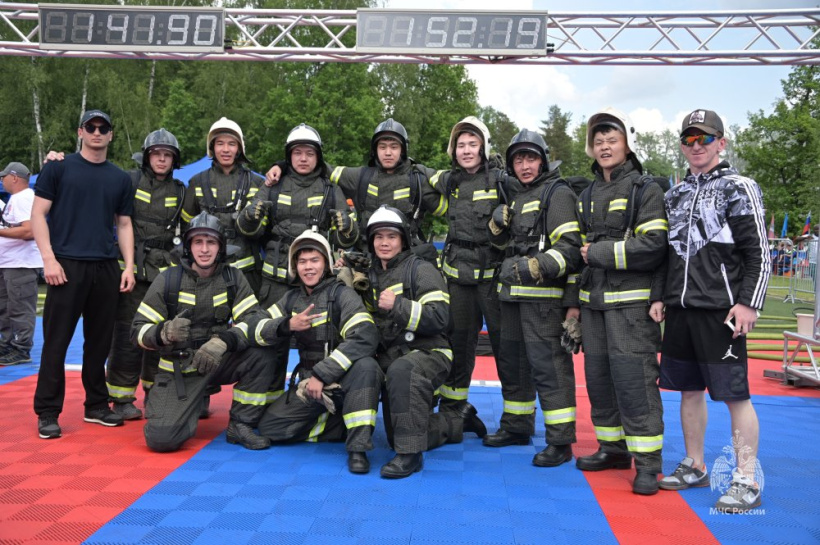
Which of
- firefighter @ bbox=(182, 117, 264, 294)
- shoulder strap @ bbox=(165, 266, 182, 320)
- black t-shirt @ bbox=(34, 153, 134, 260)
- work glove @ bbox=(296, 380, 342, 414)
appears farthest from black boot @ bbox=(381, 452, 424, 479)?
black t-shirt @ bbox=(34, 153, 134, 260)

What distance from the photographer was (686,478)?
419cm

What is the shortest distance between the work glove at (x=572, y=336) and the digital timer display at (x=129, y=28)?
549 cm

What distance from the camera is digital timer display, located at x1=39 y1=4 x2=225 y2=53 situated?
7.59 meters

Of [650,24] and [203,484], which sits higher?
[650,24]

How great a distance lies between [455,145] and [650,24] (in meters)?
3.82

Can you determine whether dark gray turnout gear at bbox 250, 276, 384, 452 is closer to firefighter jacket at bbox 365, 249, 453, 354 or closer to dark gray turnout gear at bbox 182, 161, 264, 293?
firefighter jacket at bbox 365, 249, 453, 354

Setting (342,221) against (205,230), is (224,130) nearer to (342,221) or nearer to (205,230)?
(205,230)

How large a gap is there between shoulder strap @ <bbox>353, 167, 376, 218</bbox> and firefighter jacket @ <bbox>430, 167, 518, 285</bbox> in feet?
2.62

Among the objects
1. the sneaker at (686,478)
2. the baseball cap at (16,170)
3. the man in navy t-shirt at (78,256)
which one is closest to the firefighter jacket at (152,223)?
the man in navy t-shirt at (78,256)

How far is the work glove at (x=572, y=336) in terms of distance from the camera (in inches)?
180

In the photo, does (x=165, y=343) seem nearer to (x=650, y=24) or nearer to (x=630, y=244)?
(x=630, y=244)

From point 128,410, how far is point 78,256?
1.43 m

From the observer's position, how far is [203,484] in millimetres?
4148

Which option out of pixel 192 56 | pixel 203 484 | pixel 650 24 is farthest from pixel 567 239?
pixel 192 56
